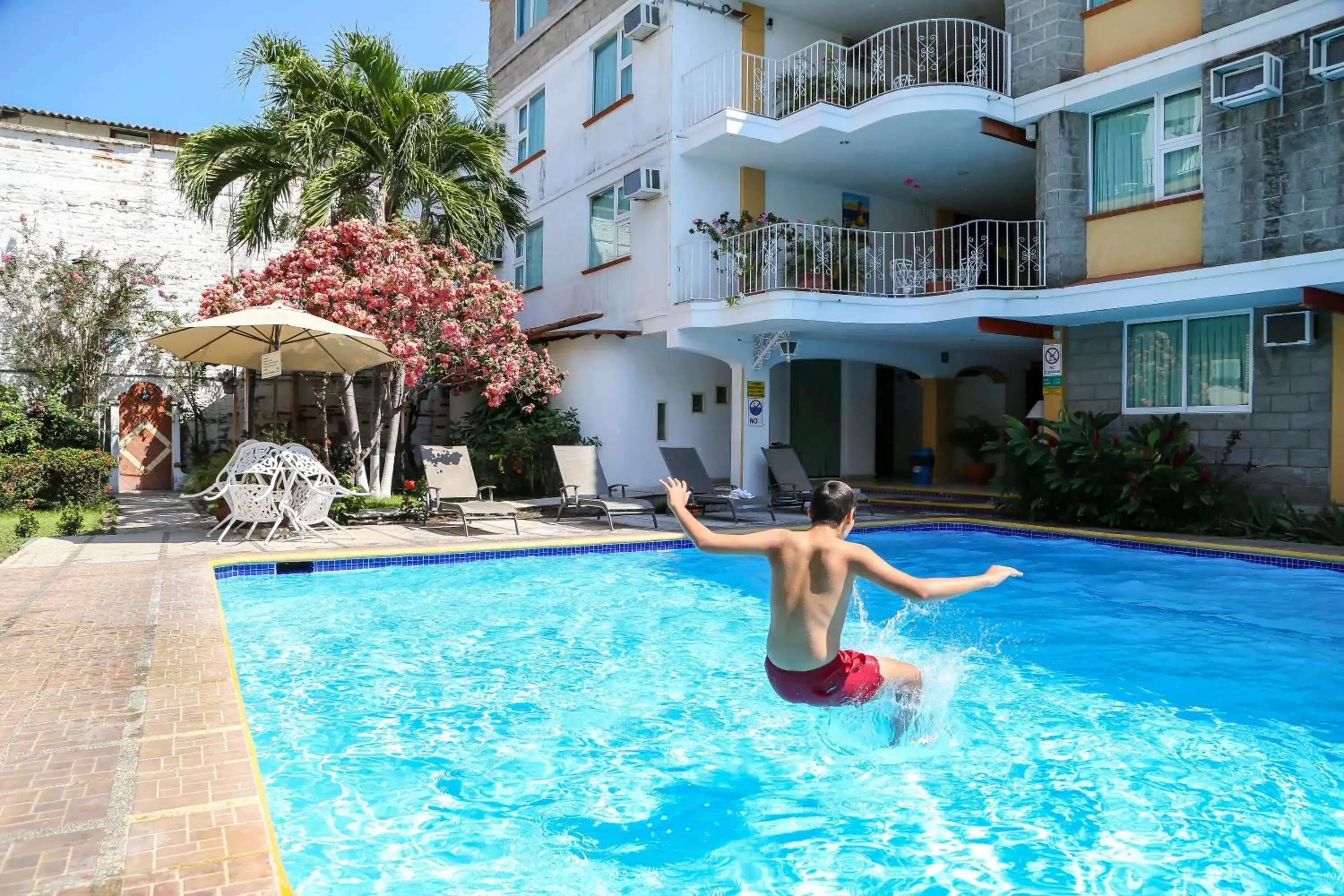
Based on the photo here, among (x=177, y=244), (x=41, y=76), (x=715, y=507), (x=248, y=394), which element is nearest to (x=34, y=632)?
(x=41, y=76)

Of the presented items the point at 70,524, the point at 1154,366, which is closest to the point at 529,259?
the point at 70,524

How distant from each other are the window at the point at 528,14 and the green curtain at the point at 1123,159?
42.0 ft

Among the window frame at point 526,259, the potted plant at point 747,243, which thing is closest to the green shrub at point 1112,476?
the potted plant at point 747,243

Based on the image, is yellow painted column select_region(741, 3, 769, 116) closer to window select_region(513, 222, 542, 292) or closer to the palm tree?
the palm tree

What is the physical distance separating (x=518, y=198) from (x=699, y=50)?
4042mm

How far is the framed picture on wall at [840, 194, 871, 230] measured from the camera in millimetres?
17281

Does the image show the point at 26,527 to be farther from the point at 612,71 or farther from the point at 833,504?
the point at 612,71

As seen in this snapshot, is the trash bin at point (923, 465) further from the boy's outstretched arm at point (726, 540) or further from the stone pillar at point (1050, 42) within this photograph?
the boy's outstretched arm at point (726, 540)

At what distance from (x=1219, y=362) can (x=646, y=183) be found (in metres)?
9.13

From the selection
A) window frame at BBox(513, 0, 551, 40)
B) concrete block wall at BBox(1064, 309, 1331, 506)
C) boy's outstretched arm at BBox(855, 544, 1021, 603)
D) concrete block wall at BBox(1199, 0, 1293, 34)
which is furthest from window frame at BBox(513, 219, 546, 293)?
boy's outstretched arm at BBox(855, 544, 1021, 603)

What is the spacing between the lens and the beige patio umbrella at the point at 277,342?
10328 millimetres

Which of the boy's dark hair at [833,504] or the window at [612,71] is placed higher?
the window at [612,71]

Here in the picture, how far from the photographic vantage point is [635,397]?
54.2 feet

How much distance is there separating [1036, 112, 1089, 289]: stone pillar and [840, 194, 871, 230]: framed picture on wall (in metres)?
4.49
